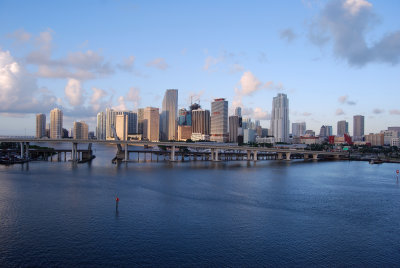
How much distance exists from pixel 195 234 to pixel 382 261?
8739mm

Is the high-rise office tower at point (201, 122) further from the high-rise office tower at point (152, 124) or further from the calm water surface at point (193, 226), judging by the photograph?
the calm water surface at point (193, 226)

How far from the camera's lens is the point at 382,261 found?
1415 cm

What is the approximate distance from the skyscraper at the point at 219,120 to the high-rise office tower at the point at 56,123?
298ft

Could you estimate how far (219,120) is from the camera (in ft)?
549

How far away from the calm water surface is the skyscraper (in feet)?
444

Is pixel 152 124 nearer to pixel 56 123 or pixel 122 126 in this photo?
pixel 122 126

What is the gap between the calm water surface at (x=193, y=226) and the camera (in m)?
14.1

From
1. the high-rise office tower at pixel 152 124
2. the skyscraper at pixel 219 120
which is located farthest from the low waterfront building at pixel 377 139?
the high-rise office tower at pixel 152 124

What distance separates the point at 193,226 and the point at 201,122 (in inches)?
6637

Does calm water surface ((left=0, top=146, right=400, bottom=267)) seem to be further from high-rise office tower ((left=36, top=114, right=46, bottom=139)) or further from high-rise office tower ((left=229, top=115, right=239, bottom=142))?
high-rise office tower ((left=36, top=114, right=46, bottom=139))

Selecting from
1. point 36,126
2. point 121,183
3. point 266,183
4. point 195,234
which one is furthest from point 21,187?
point 36,126

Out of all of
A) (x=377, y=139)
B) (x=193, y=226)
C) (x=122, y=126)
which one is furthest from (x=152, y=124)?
(x=193, y=226)

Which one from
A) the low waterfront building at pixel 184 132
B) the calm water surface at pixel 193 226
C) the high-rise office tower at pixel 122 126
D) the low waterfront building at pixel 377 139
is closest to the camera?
the calm water surface at pixel 193 226

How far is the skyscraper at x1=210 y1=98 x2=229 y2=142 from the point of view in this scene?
544ft
